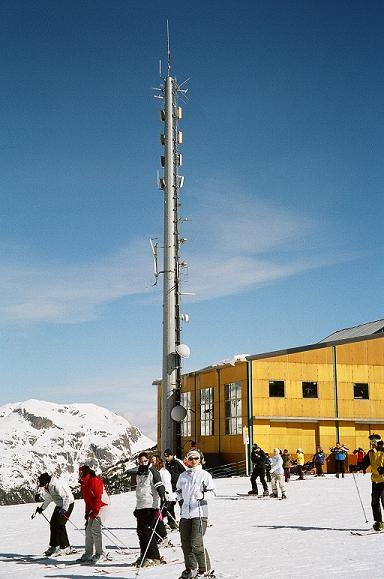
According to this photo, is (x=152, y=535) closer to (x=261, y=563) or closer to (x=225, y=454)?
(x=261, y=563)

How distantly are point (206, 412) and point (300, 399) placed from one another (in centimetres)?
594

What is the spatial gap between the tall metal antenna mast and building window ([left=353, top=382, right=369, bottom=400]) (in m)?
11.5

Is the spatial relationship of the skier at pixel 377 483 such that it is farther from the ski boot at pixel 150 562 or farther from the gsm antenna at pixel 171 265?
the gsm antenna at pixel 171 265

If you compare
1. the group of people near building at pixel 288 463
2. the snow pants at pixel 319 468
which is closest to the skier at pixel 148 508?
the group of people near building at pixel 288 463

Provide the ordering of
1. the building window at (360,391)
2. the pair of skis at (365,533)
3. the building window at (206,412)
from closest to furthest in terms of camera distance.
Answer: the pair of skis at (365,533)
the building window at (360,391)
the building window at (206,412)

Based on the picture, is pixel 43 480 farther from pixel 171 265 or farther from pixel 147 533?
pixel 171 265

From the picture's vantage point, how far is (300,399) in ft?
121

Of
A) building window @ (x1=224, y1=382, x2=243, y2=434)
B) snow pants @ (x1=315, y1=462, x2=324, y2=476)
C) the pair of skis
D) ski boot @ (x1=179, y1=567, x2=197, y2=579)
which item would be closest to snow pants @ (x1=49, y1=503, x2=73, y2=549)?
ski boot @ (x1=179, y1=567, x2=197, y2=579)

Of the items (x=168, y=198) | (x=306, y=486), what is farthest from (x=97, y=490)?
(x=168, y=198)

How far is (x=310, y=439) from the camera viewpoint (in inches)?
1444

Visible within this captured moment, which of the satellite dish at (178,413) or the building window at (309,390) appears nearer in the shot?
the satellite dish at (178,413)

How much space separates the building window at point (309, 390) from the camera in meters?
36.9

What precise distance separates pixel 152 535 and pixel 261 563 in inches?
70.4

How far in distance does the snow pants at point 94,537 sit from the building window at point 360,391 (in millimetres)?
27366
